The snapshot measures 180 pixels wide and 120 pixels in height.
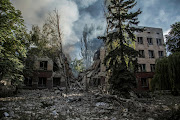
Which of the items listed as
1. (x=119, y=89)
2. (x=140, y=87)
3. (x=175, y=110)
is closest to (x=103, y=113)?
(x=175, y=110)

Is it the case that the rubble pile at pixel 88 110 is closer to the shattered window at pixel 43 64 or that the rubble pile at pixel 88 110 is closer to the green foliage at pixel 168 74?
the green foliage at pixel 168 74

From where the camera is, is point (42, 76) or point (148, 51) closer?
point (42, 76)

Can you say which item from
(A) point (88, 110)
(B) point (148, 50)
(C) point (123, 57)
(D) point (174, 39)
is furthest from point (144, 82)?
(A) point (88, 110)

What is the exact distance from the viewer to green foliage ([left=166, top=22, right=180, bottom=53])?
640 inches

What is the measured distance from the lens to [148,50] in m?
21.4

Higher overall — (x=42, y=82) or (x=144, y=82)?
(x=42, y=82)

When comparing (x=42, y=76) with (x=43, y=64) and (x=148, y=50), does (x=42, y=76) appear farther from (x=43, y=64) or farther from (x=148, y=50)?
(x=148, y=50)

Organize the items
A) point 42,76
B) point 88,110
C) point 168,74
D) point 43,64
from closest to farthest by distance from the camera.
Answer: point 88,110, point 168,74, point 42,76, point 43,64

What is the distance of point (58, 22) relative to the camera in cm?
1554

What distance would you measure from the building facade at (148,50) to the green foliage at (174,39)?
164 inches

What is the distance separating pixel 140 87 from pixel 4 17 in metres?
20.2

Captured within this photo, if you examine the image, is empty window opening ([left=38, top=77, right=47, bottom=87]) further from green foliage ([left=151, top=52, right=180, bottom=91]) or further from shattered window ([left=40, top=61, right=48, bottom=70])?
green foliage ([left=151, top=52, right=180, bottom=91])

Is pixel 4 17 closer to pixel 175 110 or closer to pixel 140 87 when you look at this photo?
pixel 175 110

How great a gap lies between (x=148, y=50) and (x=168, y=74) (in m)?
11.5
